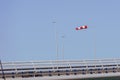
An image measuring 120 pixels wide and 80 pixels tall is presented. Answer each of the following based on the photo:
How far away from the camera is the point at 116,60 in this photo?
175 ft

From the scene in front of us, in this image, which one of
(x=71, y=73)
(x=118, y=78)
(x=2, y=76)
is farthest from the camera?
(x=118, y=78)

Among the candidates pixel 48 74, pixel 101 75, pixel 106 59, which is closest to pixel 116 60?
pixel 106 59

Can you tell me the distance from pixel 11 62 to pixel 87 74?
8.10 m

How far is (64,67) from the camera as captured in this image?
49625mm

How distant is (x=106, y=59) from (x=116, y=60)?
4.02ft

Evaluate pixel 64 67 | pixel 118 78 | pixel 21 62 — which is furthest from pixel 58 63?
pixel 118 78

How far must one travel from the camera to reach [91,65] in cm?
5081

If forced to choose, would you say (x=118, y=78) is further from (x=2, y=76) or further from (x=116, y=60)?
(x=2, y=76)

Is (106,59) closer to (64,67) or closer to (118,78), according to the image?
(118,78)

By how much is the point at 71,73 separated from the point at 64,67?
4.07ft

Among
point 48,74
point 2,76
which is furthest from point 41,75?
point 2,76

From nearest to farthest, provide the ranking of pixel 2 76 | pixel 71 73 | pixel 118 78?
pixel 2 76
pixel 71 73
pixel 118 78

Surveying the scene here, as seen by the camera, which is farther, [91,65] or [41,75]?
[91,65]

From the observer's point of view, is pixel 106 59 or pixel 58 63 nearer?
pixel 58 63
